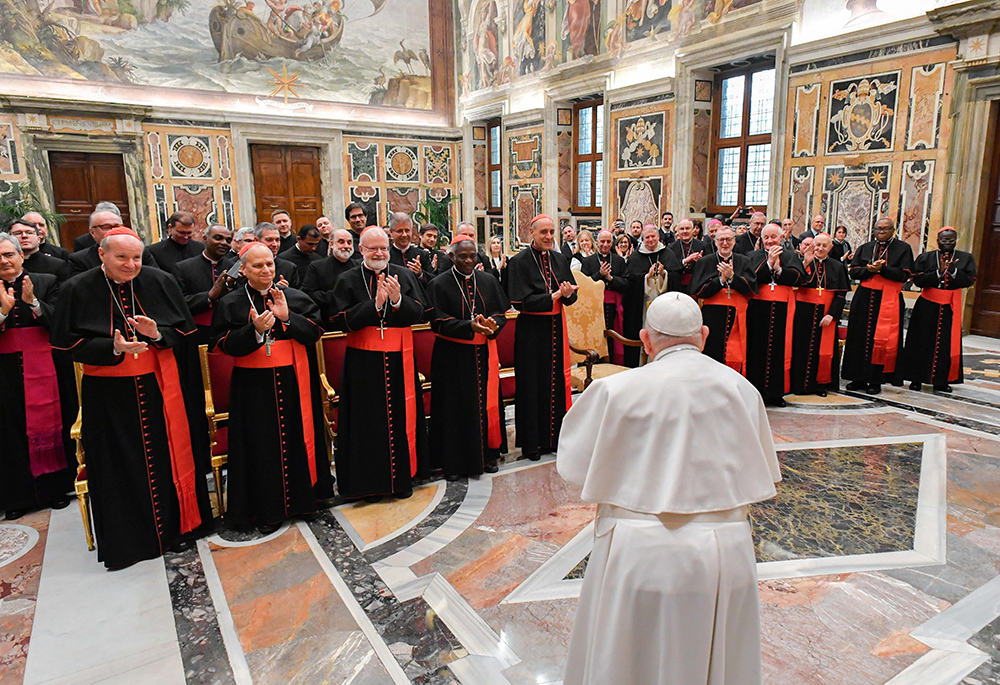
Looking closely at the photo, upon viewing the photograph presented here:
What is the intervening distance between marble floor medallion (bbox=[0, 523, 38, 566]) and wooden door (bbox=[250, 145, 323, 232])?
36.2 ft

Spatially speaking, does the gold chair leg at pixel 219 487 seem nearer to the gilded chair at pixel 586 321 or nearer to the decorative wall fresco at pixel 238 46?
the gilded chair at pixel 586 321

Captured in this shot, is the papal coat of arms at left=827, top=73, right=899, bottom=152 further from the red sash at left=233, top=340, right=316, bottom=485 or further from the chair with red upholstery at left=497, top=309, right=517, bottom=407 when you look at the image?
the red sash at left=233, top=340, right=316, bottom=485

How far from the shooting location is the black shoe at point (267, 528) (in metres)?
3.95

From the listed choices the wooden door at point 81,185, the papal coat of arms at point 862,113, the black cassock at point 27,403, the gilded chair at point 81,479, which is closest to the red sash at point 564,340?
the gilded chair at point 81,479

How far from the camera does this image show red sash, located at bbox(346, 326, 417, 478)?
13.7 ft

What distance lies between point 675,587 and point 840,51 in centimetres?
911

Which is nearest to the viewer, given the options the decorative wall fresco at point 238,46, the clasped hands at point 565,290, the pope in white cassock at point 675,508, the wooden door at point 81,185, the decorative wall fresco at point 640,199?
the pope in white cassock at point 675,508

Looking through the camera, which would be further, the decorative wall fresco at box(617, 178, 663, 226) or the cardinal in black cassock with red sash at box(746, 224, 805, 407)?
the decorative wall fresco at box(617, 178, 663, 226)

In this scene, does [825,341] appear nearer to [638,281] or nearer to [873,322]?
[873,322]

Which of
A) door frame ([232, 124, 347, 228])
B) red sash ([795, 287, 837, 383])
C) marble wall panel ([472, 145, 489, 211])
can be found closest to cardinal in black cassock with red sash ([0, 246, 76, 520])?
red sash ([795, 287, 837, 383])

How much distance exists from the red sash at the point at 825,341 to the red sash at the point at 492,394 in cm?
368

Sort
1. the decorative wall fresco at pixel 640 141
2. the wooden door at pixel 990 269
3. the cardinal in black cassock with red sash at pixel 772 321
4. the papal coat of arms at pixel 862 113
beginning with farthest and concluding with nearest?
the decorative wall fresco at pixel 640 141 < the wooden door at pixel 990 269 < the papal coat of arms at pixel 862 113 < the cardinal in black cassock with red sash at pixel 772 321

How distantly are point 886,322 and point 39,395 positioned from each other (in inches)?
302

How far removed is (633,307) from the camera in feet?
26.1
